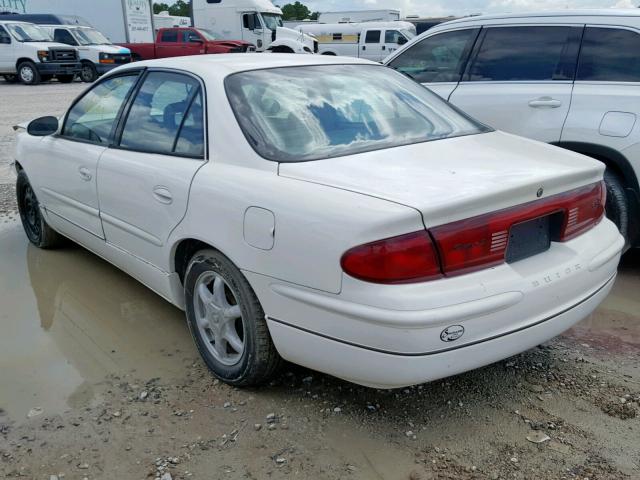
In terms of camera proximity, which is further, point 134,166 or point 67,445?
point 134,166

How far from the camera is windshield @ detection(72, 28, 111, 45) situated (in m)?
21.9

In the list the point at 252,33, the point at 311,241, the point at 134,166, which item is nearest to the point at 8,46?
the point at 252,33

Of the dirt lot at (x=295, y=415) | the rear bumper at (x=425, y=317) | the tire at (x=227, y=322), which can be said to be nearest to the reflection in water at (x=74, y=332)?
the dirt lot at (x=295, y=415)

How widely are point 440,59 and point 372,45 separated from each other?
24.5m

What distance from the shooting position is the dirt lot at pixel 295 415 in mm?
2428

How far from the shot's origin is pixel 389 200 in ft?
7.29

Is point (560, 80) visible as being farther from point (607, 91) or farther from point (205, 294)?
point (205, 294)

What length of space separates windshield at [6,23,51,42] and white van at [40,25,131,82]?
1.72 ft

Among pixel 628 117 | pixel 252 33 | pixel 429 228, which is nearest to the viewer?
pixel 429 228

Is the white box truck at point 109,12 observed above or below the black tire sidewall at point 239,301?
above

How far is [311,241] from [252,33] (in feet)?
84.5

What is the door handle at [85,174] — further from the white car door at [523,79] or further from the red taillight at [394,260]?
the white car door at [523,79]

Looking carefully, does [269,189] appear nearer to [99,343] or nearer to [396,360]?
[396,360]

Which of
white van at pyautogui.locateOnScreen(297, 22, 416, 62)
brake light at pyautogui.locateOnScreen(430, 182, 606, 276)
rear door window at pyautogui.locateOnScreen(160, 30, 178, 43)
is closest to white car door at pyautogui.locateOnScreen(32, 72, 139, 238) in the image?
brake light at pyautogui.locateOnScreen(430, 182, 606, 276)
